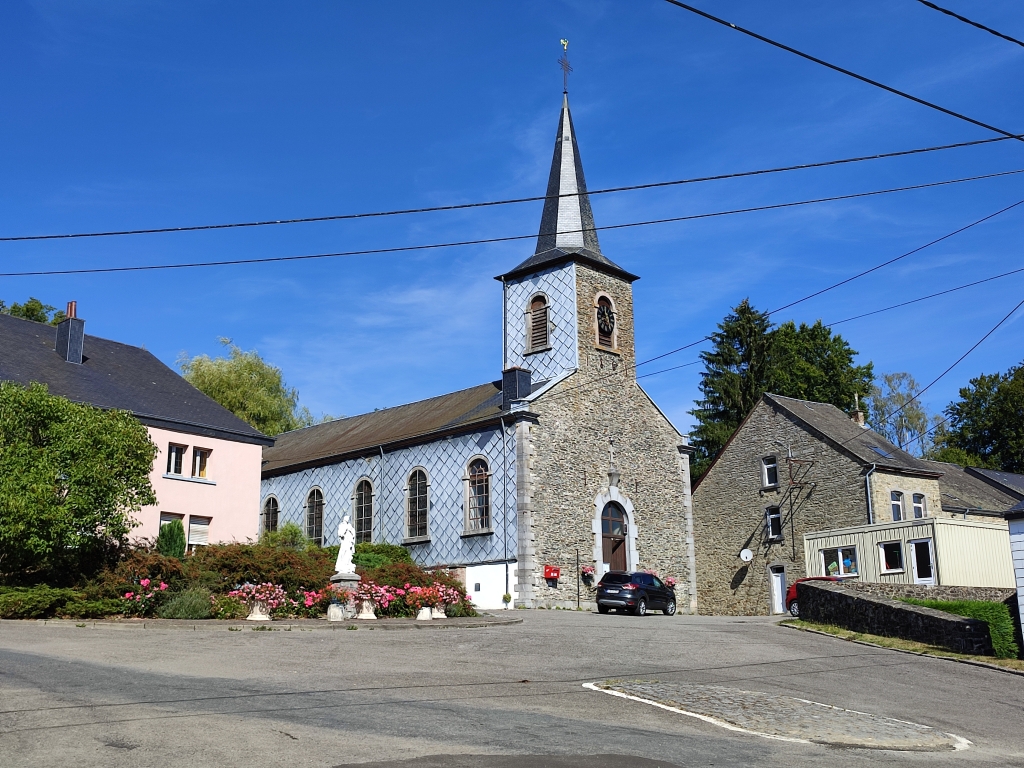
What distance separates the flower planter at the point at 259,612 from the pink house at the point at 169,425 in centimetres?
809

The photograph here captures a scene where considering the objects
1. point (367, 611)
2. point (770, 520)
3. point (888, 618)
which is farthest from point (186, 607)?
point (770, 520)

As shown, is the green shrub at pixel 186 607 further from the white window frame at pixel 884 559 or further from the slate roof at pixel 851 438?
the slate roof at pixel 851 438

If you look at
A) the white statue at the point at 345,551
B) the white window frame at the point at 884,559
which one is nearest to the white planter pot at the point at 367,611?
the white statue at the point at 345,551

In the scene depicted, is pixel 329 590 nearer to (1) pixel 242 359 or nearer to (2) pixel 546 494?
(2) pixel 546 494

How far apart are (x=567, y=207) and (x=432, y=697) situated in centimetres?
2754

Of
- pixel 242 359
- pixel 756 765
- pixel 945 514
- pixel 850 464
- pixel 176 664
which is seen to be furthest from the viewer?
pixel 242 359

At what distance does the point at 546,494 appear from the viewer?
31125mm

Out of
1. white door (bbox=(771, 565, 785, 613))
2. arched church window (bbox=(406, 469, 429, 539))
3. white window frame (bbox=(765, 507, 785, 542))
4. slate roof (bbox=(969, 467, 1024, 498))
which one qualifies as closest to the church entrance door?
arched church window (bbox=(406, 469, 429, 539))

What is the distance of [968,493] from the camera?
133 ft

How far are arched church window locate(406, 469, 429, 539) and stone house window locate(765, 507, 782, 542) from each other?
43.5 feet

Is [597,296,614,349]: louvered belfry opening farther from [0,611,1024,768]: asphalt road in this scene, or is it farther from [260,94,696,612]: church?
[0,611,1024,768]: asphalt road

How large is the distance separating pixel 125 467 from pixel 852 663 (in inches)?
579

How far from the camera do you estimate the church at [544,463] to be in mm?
30922

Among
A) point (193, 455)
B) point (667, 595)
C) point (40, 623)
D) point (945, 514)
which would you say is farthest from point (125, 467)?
point (945, 514)
